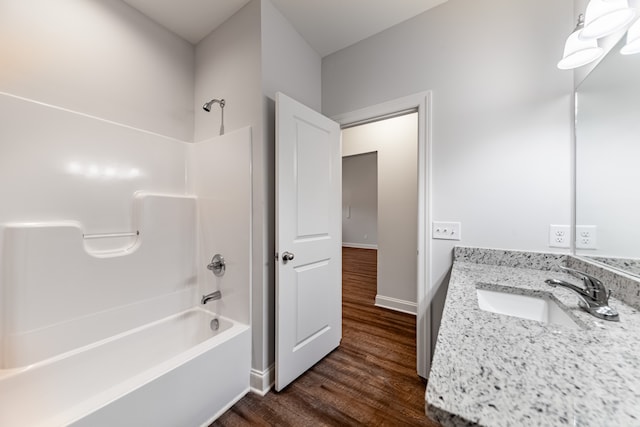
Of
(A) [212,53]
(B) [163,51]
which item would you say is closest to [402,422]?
(A) [212,53]

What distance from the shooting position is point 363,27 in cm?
187

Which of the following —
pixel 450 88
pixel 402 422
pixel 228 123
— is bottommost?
pixel 402 422

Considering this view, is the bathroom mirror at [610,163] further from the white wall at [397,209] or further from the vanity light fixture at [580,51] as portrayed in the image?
the white wall at [397,209]

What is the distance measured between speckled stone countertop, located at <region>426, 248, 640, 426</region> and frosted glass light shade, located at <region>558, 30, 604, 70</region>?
1092 millimetres

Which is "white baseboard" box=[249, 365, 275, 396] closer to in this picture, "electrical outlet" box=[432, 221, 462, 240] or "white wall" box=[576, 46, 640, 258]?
"electrical outlet" box=[432, 221, 462, 240]

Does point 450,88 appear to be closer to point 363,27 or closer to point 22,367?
point 363,27

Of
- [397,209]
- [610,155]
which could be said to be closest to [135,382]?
[610,155]

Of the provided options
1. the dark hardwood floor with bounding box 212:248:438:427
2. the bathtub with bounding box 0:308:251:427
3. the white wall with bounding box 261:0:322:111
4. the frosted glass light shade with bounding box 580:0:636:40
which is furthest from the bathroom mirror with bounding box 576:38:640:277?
the bathtub with bounding box 0:308:251:427

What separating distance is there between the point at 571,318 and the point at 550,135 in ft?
3.41

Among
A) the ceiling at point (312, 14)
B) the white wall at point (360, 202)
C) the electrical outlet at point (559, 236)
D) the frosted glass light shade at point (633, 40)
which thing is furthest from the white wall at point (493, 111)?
the white wall at point (360, 202)

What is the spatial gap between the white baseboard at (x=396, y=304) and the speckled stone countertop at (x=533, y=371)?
2057 mm

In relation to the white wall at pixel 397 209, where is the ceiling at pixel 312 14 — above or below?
above

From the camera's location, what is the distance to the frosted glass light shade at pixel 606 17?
90 cm

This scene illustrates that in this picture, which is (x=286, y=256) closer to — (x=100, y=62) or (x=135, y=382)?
(x=135, y=382)
